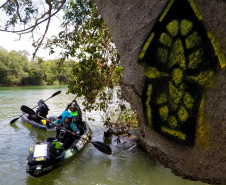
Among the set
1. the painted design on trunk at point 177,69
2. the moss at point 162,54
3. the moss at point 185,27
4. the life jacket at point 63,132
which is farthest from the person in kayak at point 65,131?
the moss at point 185,27

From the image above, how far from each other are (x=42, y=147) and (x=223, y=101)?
465 centimetres

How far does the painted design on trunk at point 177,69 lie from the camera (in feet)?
3.67

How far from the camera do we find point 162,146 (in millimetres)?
1433

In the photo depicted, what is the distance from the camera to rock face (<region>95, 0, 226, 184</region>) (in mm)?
1101

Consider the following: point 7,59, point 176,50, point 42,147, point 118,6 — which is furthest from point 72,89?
point 7,59

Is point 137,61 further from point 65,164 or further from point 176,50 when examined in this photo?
point 65,164

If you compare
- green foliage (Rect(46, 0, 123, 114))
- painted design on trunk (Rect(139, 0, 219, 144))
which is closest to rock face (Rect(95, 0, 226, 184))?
painted design on trunk (Rect(139, 0, 219, 144))

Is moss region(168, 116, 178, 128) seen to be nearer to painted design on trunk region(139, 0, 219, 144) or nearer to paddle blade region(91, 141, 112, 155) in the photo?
painted design on trunk region(139, 0, 219, 144)

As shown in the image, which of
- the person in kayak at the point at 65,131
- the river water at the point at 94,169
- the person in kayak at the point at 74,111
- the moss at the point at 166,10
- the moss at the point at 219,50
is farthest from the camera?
the person in kayak at the point at 74,111

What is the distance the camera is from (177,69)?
1.21 m

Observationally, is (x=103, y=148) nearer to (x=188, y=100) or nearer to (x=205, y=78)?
(x=188, y=100)

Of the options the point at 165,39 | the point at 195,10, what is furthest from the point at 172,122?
the point at 195,10

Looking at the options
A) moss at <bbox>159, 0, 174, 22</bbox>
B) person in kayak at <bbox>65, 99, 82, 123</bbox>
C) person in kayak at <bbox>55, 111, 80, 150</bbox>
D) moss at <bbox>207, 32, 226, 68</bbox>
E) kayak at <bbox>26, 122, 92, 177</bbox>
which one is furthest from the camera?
person in kayak at <bbox>65, 99, 82, 123</bbox>

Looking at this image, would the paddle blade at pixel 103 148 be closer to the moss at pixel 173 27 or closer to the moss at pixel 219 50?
the moss at pixel 173 27
